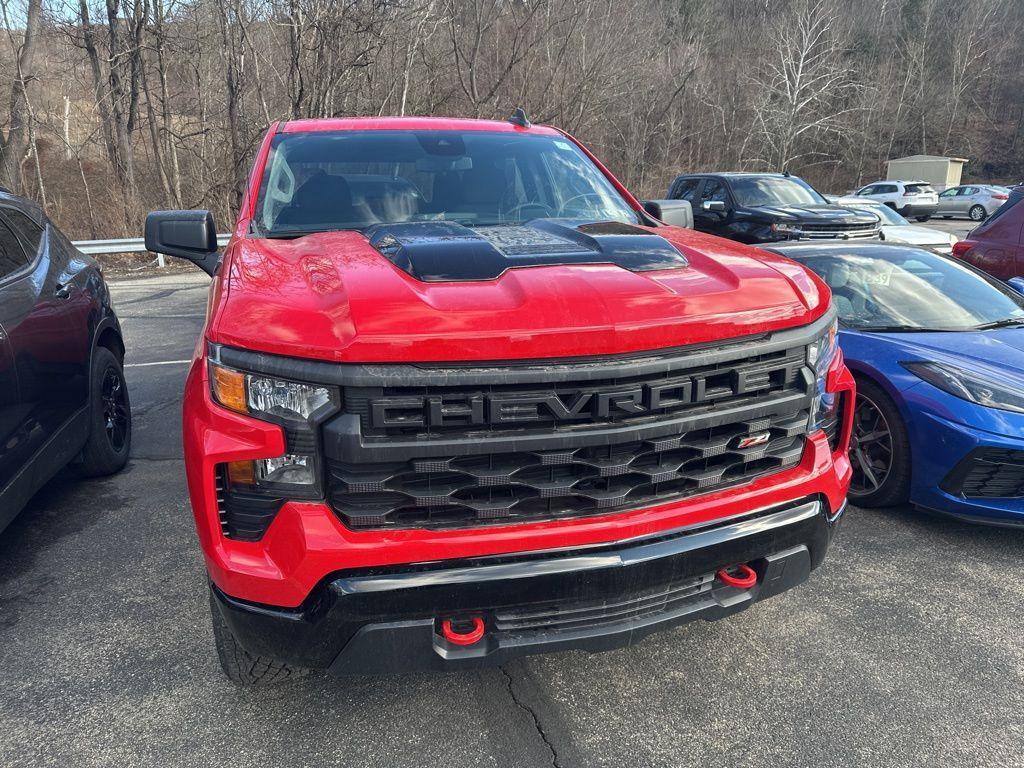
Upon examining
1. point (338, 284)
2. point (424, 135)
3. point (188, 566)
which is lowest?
point (188, 566)

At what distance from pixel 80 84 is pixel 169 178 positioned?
5.88m

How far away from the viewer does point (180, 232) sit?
317cm

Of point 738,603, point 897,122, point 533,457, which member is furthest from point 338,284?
point 897,122

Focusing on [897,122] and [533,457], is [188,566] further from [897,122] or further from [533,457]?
[897,122]

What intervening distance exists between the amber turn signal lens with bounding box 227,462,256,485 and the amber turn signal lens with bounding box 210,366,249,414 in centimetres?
14

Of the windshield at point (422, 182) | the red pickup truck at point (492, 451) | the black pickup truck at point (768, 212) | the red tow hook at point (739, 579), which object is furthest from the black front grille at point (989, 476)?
the black pickup truck at point (768, 212)

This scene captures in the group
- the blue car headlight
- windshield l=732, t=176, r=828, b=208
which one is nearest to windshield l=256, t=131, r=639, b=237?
the blue car headlight

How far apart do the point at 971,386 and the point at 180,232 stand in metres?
3.89

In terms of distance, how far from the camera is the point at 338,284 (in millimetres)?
1977

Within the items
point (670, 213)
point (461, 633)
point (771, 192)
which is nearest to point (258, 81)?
point (771, 192)

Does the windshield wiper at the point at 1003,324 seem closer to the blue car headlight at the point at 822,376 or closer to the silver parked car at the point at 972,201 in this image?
the blue car headlight at the point at 822,376

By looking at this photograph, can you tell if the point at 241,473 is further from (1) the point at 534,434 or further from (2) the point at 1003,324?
(2) the point at 1003,324

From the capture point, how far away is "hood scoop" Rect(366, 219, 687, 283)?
81.9 inches

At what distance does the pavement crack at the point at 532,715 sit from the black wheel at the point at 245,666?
69 cm
